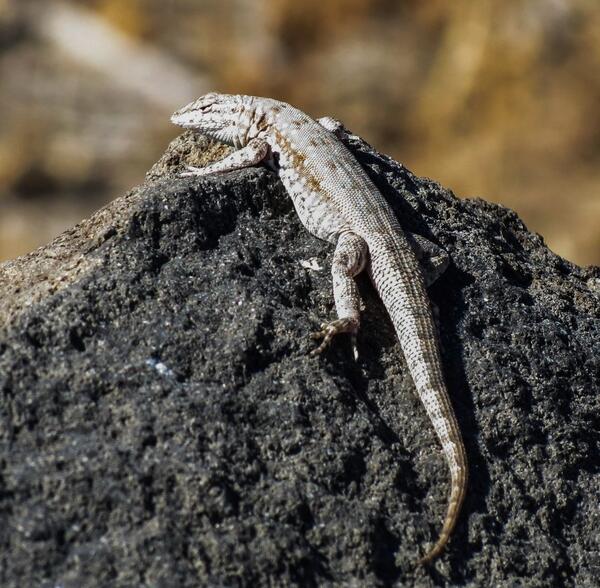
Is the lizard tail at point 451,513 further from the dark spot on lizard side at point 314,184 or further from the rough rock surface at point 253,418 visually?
the dark spot on lizard side at point 314,184

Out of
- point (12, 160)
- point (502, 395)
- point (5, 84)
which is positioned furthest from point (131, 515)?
point (5, 84)

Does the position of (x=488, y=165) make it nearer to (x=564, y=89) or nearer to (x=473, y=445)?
(x=564, y=89)

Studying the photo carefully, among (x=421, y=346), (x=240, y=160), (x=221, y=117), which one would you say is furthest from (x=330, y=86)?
(x=421, y=346)

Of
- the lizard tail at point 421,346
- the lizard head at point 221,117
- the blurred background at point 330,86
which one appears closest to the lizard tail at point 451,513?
the lizard tail at point 421,346

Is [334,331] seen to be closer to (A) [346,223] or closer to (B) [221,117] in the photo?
(A) [346,223]

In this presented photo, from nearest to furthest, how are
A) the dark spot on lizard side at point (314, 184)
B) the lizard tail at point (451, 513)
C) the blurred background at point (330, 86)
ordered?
the lizard tail at point (451, 513)
the dark spot on lizard side at point (314, 184)
the blurred background at point (330, 86)

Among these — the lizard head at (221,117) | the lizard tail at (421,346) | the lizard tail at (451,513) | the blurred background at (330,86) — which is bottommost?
the lizard tail at (451,513)
